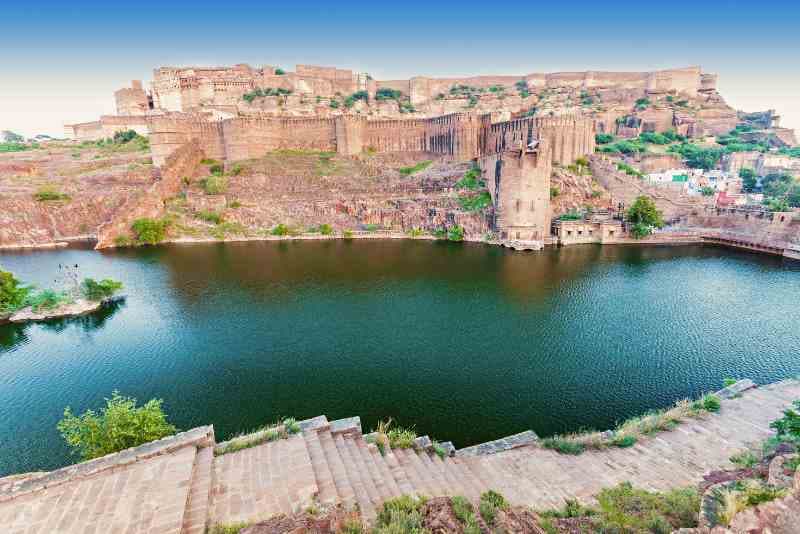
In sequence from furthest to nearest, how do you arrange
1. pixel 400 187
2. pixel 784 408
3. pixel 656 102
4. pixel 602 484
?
1. pixel 656 102
2. pixel 400 187
3. pixel 784 408
4. pixel 602 484

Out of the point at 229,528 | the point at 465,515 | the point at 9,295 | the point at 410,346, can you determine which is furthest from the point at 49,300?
the point at 465,515

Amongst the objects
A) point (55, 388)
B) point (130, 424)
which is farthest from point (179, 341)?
point (130, 424)

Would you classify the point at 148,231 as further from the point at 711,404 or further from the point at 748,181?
the point at 748,181

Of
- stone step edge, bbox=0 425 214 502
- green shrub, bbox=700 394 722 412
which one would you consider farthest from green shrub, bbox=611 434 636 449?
stone step edge, bbox=0 425 214 502

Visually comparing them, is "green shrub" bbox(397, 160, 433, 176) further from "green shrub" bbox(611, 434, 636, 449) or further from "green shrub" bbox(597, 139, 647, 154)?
"green shrub" bbox(611, 434, 636, 449)

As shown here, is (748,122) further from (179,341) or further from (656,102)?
(179,341)

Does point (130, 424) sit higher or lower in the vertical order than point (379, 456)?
higher
